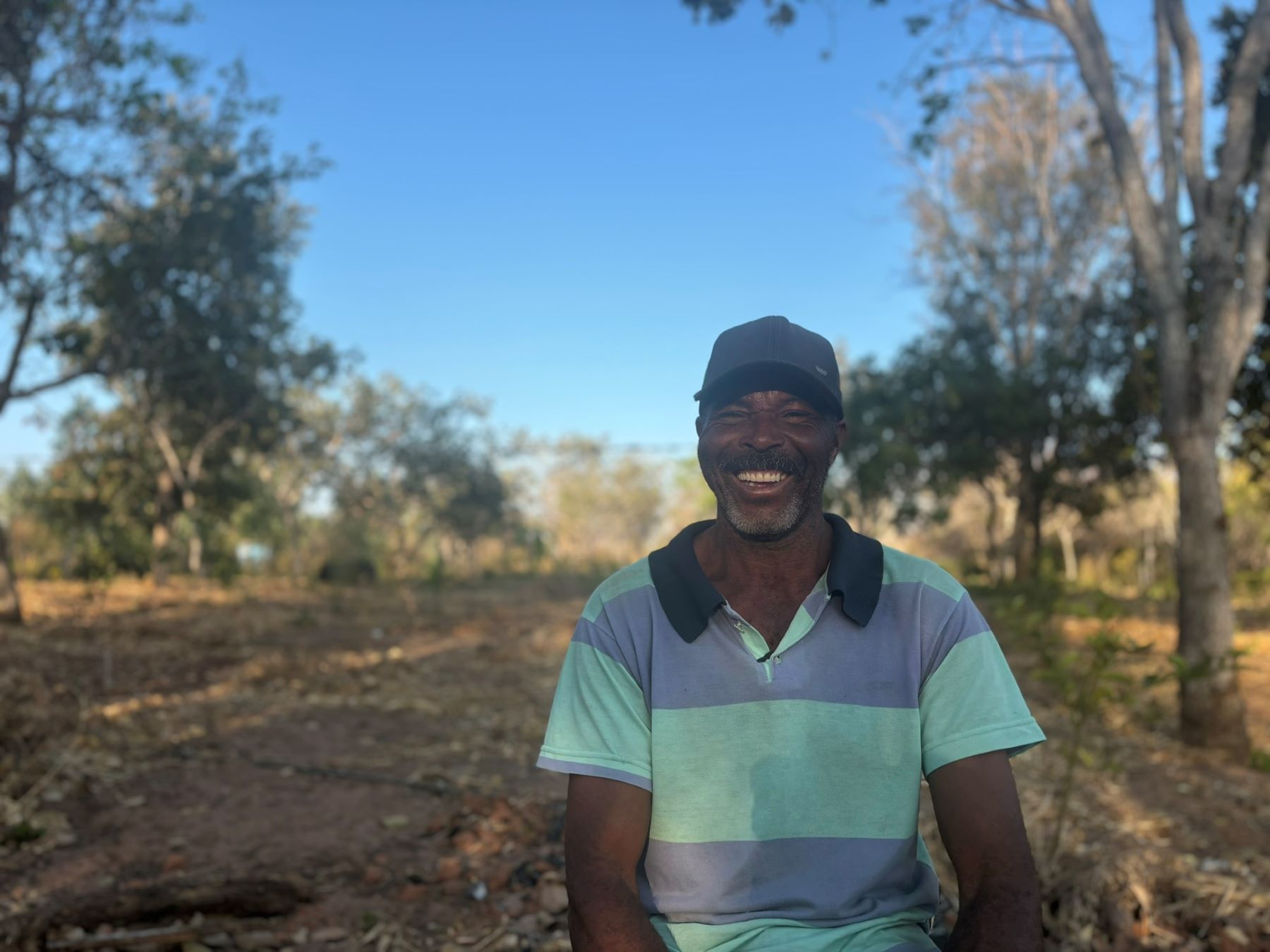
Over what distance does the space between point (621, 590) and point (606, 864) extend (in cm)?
53

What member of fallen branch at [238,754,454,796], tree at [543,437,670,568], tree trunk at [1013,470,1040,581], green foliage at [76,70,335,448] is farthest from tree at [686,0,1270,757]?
tree at [543,437,670,568]

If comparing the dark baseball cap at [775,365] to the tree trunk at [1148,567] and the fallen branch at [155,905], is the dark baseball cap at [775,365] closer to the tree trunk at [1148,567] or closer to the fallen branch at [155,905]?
the fallen branch at [155,905]

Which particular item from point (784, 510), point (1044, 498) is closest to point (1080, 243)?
point (1044, 498)

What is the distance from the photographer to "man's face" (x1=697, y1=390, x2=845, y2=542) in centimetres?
215

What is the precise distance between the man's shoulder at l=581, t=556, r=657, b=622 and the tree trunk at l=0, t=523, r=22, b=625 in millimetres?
13627

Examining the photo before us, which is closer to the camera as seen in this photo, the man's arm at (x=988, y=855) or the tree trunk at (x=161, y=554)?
the man's arm at (x=988, y=855)

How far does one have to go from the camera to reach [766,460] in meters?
2.18

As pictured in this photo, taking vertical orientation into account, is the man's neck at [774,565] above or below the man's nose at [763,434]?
below

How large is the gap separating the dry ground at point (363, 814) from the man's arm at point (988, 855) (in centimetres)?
182

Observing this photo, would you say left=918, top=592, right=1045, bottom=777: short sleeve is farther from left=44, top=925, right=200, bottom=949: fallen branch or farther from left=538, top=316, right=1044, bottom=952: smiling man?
left=44, top=925, right=200, bottom=949: fallen branch

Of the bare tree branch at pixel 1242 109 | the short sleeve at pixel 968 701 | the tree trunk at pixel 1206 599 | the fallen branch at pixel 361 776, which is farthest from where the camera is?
the bare tree branch at pixel 1242 109

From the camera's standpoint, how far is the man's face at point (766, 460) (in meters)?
2.15

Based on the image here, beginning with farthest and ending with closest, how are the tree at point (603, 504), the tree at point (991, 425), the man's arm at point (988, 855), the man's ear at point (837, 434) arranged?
1. the tree at point (603, 504)
2. the tree at point (991, 425)
3. the man's ear at point (837, 434)
4. the man's arm at point (988, 855)

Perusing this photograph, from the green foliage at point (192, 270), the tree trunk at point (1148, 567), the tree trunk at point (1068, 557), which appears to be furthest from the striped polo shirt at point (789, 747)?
the tree trunk at point (1068, 557)
